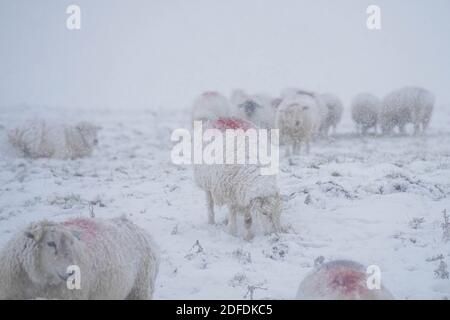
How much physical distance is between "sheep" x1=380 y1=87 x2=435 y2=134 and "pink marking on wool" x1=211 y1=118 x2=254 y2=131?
1224 cm

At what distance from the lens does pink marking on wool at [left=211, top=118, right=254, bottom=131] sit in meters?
8.51

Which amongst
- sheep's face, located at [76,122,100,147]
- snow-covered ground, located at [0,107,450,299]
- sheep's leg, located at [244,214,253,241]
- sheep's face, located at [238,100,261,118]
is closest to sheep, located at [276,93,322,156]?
snow-covered ground, located at [0,107,450,299]

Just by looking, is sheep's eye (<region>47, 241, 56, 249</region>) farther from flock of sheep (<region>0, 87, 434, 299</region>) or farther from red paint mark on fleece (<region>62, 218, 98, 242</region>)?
red paint mark on fleece (<region>62, 218, 98, 242</region>)

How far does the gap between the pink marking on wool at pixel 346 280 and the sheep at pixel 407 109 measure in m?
15.4

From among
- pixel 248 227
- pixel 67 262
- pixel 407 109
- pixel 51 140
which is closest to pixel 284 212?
pixel 248 227

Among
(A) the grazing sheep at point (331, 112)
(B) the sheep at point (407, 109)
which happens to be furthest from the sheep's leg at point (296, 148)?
(B) the sheep at point (407, 109)

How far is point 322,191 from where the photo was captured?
9727mm

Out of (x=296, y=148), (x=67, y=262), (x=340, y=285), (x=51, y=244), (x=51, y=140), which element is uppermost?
(x=51, y=140)

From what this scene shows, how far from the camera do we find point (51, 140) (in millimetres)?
14953

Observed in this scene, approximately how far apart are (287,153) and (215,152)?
21.0 feet

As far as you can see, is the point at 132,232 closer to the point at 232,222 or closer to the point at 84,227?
the point at 84,227

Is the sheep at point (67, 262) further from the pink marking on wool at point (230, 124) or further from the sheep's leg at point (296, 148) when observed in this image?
the sheep's leg at point (296, 148)

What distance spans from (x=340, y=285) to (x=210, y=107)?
40.5 ft

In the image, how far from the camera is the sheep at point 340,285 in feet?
14.6
